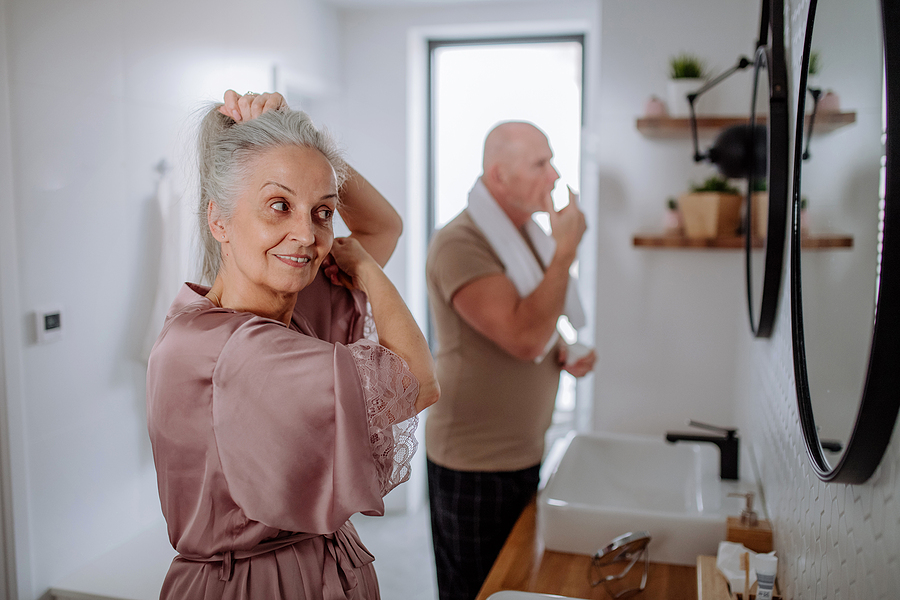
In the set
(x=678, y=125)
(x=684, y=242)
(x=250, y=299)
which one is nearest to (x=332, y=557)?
(x=250, y=299)

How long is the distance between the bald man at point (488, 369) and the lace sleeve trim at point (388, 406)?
0.69 m

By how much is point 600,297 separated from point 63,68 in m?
1.59

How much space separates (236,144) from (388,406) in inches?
14.2

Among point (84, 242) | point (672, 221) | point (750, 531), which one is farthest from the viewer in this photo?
point (672, 221)

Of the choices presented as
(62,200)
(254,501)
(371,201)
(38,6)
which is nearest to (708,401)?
(371,201)

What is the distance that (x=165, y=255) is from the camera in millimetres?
1778

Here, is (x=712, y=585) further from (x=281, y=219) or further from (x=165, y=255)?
(x=165, y=255)

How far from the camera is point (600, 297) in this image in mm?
2186

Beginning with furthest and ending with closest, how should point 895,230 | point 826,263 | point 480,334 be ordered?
point 480,334, point 826,263, point 895,230

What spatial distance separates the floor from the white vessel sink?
1.09m

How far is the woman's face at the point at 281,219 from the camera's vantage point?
2.58 feet

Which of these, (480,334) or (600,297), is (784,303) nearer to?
(480,334)

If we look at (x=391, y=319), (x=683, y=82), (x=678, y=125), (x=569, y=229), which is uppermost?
(x=683, y=82)

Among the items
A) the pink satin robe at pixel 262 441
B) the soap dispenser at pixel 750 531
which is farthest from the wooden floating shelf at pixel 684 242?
the pink satin robe at pixel 262 441
